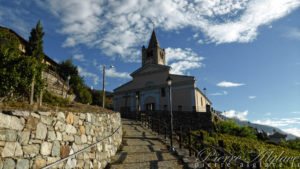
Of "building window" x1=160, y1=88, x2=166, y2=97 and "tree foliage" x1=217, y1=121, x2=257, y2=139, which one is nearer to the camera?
"tree foliage" x1=217, y1=121, x2=257, y2=139

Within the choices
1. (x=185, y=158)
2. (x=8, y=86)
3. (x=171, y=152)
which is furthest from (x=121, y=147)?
(x=8, y=86)

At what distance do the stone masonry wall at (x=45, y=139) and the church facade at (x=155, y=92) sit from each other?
22.1 m

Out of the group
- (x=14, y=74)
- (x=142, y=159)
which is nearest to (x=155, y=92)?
(x=14, y=74)

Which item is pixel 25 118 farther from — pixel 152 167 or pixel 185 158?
pixel 185 158

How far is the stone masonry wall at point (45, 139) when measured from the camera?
305 centimetres

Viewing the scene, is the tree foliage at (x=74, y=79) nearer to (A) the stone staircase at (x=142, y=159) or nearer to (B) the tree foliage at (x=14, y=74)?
(B) the tree foliage at (x=14, y=74)

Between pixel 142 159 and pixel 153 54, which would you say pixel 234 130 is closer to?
pixel 142 159

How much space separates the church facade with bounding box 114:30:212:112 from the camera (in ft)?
95.0

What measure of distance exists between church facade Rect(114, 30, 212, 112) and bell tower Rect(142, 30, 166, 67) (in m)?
9.03

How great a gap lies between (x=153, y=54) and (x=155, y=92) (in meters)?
14.9

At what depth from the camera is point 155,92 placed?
32.4 meters

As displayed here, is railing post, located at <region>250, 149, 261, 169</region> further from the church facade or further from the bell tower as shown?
the bell tower

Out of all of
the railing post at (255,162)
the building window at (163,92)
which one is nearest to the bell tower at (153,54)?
the building window at (163,92)

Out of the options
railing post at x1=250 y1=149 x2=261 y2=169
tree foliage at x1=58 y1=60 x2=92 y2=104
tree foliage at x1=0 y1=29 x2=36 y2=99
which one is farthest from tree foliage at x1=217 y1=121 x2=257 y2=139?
tree foliage at x1=58 y1=60 x2=92 y2=104
